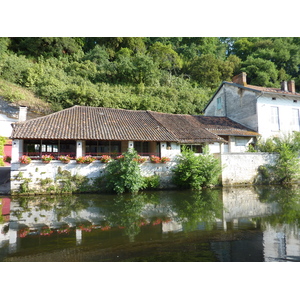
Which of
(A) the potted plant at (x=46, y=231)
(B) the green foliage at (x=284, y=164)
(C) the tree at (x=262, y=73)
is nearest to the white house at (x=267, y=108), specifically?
(B) the green foliage at (x=284, y=164)

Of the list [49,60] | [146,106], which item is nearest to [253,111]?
[146,106]

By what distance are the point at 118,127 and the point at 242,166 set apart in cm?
1005

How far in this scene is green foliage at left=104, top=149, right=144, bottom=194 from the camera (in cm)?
1327

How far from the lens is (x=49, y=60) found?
32.9 m

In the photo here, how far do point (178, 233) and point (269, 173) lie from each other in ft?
45.5

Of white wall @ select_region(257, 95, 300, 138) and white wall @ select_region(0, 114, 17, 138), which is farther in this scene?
white wall @ select_region(0, 114, 17, 138)

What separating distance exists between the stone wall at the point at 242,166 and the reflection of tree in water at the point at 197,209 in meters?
4.66

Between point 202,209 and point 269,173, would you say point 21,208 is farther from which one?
point 269,173

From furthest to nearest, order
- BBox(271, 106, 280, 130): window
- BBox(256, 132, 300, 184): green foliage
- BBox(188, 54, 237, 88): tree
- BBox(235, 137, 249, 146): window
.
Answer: BBox(188, 54, 237, 88): tree → BBox(271, 106, 280, 130): window → BBox(235, 137, 249, 146): window → BBox(256, 132, 300, 184): green foliage

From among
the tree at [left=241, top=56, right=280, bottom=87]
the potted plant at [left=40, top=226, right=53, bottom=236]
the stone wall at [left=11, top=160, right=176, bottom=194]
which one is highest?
the tree at [left=241, top=56, right=280, bottom=87]

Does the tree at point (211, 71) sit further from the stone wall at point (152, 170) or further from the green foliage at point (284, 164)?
the stone wall at point (152, 170)

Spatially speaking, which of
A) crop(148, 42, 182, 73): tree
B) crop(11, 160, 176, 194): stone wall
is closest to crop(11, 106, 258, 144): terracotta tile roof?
crop(11, 160, 176, 194): stone wall

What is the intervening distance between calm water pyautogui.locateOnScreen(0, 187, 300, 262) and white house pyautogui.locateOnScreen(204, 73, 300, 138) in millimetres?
10567

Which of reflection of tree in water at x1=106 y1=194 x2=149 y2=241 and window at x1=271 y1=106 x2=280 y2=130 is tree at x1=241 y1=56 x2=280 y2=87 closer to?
window at x1=271 y1=106 x2=280 y2=130
